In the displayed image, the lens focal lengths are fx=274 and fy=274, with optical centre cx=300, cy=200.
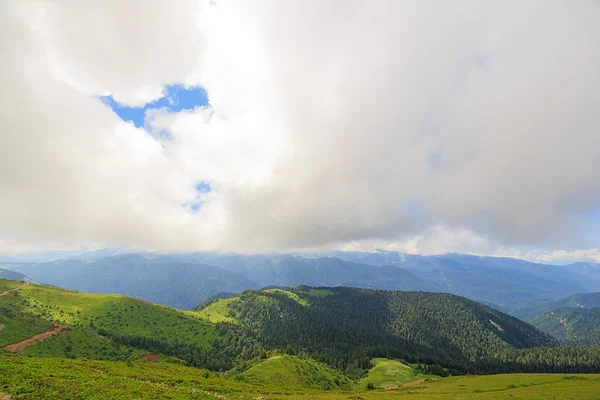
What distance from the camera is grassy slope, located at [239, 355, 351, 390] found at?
302ft

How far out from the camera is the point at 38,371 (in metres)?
40.5

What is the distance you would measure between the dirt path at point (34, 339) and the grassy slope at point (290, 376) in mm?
98696

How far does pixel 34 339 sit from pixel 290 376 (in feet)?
389

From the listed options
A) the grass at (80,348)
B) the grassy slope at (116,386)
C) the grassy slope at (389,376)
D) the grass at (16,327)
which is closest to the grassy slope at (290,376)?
the grassy slope at (389,376)

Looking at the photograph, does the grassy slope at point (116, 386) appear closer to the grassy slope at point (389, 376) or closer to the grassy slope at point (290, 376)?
the grassy slope at point (290, 376)

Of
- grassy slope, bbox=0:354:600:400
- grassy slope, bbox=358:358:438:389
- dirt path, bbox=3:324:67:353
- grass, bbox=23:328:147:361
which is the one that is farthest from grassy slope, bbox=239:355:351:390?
dirt path, bbox=3:324:67:353

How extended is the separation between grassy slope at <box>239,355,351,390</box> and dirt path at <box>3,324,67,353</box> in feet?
324

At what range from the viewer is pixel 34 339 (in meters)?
124

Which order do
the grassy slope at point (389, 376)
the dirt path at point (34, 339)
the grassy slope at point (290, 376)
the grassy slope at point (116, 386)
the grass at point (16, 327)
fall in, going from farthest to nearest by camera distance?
the grassy slope at point (389, 376), the grass at point (16, 327), the dirt path at point (34, 339), the grassy slope at point (290, 376), the grassy slope at point (116, 386)

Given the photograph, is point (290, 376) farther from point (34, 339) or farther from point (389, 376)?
point (34, 339)

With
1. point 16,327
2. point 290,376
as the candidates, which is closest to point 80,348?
point 16,327

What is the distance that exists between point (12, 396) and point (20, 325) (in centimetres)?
14871

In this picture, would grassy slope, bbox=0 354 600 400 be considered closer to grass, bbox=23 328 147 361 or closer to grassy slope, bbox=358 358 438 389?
grass, bbox=23 328 147 361

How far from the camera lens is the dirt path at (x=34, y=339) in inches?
4444
